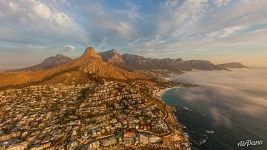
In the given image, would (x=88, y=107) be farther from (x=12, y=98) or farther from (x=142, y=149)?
(x=12, y=98)

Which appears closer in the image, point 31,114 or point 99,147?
point 99,147

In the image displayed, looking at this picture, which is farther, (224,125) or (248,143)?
(224,125)

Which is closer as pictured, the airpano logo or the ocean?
the airpano logo

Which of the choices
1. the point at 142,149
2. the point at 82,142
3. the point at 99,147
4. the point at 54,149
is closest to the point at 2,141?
the point at 54,149

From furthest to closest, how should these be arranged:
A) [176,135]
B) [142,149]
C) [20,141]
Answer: [176,135] → [20,141] → [142,149]

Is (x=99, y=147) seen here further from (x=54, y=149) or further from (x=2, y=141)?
(x=2, y=141)

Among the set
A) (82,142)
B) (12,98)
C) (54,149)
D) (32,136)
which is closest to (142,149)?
(82,142)

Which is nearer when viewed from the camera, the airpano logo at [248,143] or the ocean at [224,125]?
the airpano logo at [248,143]

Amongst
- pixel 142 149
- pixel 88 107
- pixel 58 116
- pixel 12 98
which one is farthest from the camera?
pixel 12 98

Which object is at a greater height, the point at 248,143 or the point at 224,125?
the point at 224,125
